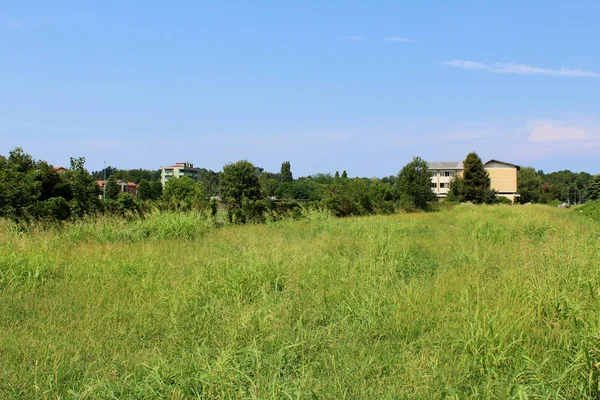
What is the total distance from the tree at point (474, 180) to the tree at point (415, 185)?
57.9 feet

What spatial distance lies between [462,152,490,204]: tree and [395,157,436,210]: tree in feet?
57.9

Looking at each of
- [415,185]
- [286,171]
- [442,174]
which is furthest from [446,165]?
[415,185]

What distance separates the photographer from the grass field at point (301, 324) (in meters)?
2.85

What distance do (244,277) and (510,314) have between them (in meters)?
2.84

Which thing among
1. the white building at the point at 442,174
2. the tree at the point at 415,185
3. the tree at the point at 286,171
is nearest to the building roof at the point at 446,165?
the white building at the point at 442,174

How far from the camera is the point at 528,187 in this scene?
71.1 metres

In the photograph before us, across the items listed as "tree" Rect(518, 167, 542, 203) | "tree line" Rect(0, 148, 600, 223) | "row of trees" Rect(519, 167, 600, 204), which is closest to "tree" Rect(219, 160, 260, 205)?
"tree line" Rect(0, 148, 600, 223)

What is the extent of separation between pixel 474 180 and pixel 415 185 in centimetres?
1971

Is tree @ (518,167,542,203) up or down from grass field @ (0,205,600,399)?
up

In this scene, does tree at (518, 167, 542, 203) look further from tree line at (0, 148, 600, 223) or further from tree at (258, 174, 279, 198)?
tree line at (0, 148, 600, 223)

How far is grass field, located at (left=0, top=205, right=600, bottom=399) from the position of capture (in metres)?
2.85

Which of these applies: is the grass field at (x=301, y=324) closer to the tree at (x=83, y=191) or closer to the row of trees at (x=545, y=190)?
the tree at (x=83, y=191)

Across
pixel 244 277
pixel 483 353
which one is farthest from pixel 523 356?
pixel 244 277

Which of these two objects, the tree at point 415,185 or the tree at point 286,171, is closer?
the tree at point 415,185
